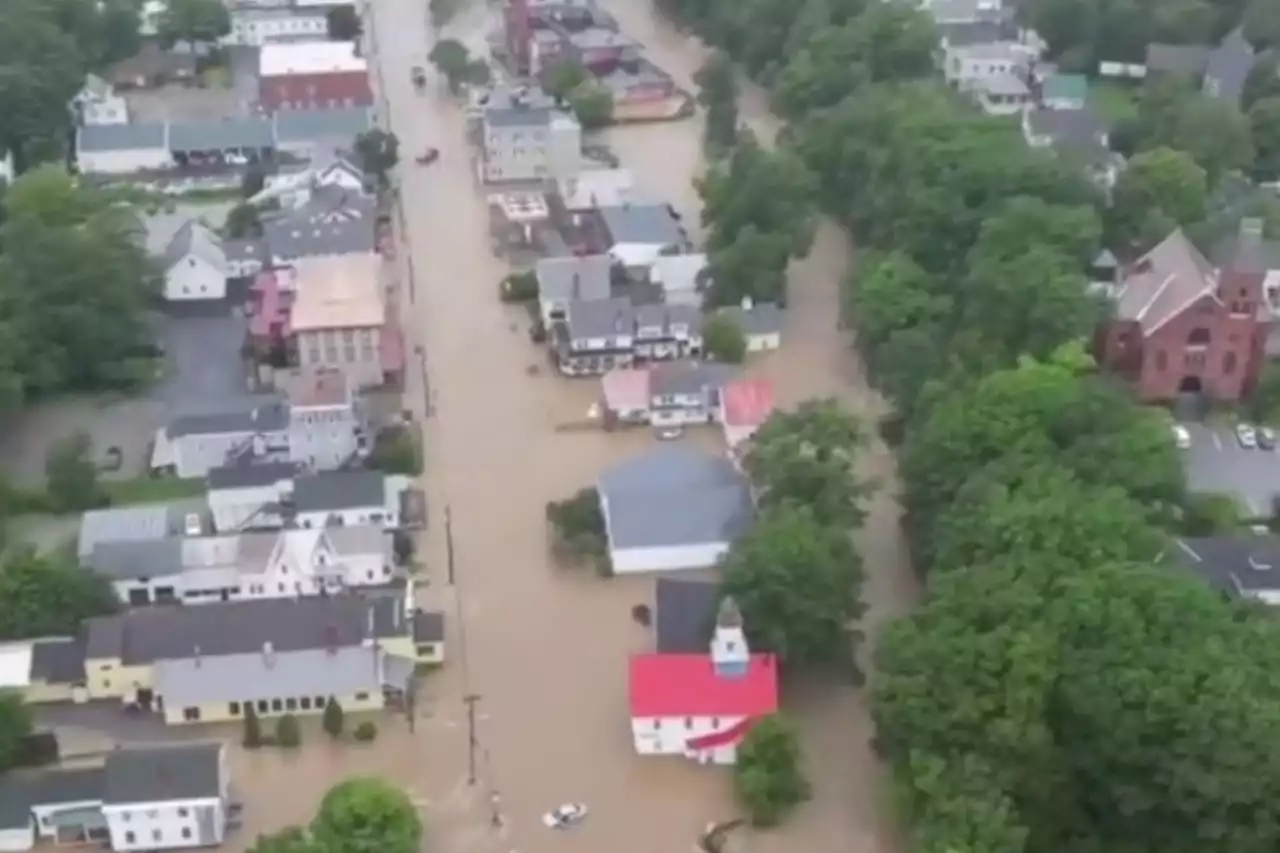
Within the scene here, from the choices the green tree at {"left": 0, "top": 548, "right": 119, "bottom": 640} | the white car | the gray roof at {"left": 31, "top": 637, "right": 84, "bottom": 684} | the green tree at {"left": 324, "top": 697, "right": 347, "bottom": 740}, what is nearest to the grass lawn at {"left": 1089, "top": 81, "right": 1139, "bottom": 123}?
the white car

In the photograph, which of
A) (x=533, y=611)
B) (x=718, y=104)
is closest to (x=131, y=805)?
(x=533, y=611)

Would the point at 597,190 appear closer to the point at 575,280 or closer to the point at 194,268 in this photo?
the point at 575,280

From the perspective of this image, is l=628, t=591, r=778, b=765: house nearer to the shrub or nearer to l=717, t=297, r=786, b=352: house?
the shrub

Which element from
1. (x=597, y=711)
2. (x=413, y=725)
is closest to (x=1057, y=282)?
(x=597, y=711)

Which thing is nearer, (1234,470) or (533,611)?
(533,611)

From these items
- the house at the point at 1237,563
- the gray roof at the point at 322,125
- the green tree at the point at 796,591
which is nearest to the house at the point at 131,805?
the green tree at the point at 796,591

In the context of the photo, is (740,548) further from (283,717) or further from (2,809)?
(2,809)
